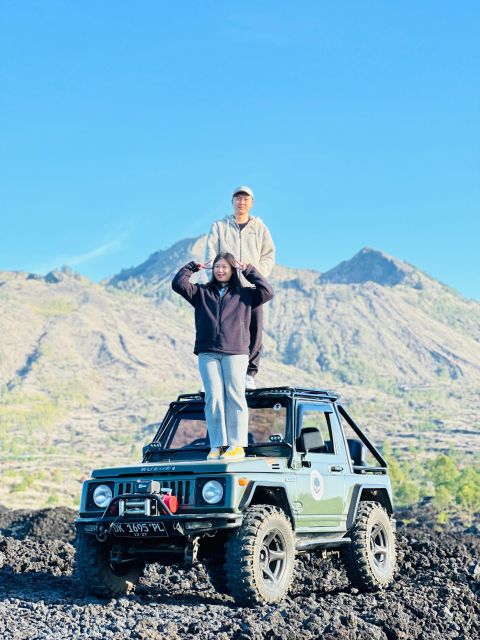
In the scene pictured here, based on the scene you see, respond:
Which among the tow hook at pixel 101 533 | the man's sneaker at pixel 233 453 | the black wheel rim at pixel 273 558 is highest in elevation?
the man's sneaker at pixel 233 453

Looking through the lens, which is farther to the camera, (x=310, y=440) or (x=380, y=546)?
(x=380, y=546)

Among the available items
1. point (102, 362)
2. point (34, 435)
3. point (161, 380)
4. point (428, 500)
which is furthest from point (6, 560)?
point (102, 362)

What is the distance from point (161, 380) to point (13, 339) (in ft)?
100

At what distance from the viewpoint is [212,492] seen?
30.3 ft

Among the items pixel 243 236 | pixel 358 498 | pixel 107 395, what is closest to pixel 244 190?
pixel 243 236

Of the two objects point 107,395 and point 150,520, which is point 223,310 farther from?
point 107,395

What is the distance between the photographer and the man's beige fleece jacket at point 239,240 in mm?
12219

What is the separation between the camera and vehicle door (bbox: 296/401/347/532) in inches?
405

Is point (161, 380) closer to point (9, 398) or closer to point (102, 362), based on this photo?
point (102, 362)

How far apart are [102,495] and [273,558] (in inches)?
70.8

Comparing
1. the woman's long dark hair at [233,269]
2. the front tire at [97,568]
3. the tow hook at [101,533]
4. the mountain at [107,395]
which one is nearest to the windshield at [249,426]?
the woman's long dark hair at [233,269]

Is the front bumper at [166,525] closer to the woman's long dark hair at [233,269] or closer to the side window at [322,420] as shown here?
the side window at [322,420]

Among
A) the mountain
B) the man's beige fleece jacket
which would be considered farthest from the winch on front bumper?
the mountain

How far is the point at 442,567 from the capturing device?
13.6 meters
